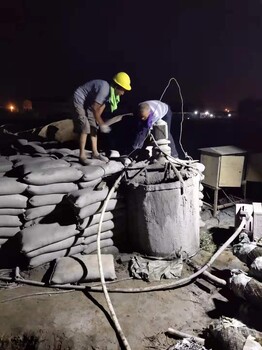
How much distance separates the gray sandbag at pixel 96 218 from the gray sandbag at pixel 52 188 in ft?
1.55

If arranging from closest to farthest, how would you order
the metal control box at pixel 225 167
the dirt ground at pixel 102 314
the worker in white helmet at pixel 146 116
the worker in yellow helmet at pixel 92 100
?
the dirt ground at pixel 102 314 → the worker in yellow helmet at pixel 92 100 → the worker in white helmet at pixel 146 116 → the metal control box at pixel 225 167

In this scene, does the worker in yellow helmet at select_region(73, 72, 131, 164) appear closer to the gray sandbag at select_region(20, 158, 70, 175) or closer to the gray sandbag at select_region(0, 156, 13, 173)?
the gray sandbag at select_region(20, 158, 70, 175)

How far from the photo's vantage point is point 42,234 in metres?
3.86

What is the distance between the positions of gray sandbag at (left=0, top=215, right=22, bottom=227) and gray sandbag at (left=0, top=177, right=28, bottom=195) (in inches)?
13.7

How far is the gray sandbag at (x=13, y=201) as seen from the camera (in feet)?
12.8

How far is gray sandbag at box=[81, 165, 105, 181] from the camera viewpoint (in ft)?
14.1

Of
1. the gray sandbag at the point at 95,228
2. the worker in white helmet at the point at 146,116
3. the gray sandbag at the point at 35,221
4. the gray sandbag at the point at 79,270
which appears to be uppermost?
the worker in white helmet at the point at 146,116

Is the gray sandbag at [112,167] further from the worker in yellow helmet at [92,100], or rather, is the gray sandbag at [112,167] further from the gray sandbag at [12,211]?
the gray sandbag at [12,211]

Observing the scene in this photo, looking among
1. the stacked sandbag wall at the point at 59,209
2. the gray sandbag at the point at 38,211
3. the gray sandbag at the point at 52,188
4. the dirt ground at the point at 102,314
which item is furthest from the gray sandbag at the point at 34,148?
the dirt ground at the point at 102,314

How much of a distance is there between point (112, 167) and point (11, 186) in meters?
1.46

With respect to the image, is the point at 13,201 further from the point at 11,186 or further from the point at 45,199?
the point at 45,199

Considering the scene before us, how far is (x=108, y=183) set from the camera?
454 centimetres

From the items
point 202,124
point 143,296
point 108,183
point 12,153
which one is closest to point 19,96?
point 202,124

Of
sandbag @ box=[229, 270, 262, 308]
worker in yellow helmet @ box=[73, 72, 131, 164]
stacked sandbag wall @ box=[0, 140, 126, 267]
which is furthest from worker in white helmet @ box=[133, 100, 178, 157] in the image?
sandbag @ box=[229, 270, 262, 308]
